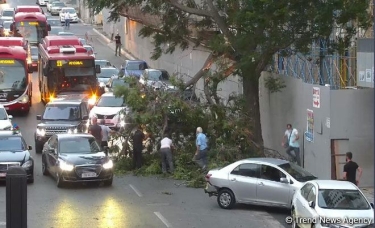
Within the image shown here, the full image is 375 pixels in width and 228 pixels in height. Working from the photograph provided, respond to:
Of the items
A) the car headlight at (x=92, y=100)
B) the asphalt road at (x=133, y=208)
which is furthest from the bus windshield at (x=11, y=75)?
the asphalt road at (x=133, y=208)

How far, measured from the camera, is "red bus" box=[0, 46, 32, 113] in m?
40.3

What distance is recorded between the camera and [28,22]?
2496 inches

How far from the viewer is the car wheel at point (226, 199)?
23.0 metres

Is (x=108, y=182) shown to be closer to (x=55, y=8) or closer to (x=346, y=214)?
(x=346, y=214)

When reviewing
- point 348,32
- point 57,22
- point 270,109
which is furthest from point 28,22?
point 348,32

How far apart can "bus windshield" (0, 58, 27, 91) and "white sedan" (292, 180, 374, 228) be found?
22963 mm

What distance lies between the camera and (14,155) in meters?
26.2

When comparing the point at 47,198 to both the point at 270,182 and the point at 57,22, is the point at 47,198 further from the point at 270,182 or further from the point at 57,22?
the point at 57,22

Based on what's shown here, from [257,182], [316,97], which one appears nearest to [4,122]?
[316,97]

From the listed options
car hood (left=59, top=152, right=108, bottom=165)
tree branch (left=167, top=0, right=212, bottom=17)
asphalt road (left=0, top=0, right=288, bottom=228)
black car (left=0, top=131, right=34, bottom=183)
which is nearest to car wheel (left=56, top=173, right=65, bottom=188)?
asphalt road (left=0, top=0, right=288, bottom=228)

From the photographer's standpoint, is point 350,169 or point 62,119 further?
point 62,119

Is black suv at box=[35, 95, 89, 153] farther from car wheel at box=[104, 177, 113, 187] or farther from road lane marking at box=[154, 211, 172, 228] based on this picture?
road lane marking at box=[154, 211, 172, 228]

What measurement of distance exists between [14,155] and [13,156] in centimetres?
10

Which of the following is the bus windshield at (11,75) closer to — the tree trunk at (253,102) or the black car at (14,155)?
the black car at (14,155)
